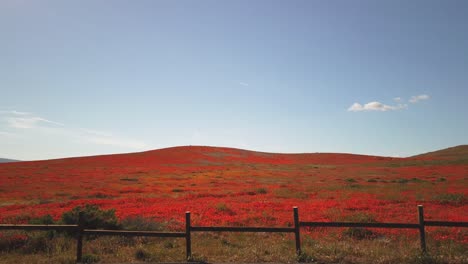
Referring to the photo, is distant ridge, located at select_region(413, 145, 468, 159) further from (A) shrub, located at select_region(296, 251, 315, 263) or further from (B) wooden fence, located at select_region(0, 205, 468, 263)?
(A) shrub, located at select_region(296, 251, 315, 263)

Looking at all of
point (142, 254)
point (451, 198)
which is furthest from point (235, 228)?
point (451, 198)

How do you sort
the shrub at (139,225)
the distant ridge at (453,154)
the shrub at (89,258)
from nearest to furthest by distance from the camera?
the shrub at (89,258), the shrub at (139,225), the distant ridge at (453,154)

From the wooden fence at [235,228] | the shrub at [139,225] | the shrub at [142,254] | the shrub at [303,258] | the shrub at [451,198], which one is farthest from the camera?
the shrub at [451,198]

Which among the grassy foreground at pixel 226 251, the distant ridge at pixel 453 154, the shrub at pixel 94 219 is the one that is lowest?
the grassy foreground at pixel 226 251

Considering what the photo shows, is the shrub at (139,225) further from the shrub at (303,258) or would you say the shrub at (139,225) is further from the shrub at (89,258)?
the shrub at (303,258)

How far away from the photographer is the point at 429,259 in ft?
25.8

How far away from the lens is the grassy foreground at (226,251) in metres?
8.36

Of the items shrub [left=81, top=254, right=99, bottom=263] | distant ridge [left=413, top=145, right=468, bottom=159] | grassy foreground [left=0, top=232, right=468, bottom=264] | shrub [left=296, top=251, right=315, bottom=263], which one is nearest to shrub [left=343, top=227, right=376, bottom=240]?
grassy foreground [left=0, top=232, right=468, bottom=264]

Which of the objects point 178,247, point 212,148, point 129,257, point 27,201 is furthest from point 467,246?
point 212,148

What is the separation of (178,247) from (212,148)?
96099 mm

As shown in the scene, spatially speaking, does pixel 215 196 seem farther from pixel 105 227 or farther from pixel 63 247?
pixel 63 247

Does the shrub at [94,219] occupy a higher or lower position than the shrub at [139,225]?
higher

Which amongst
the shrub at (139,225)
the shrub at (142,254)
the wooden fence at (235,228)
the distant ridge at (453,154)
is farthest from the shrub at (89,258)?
the distant ridge at (453,154)

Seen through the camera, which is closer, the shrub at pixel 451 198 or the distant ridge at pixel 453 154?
the shrub at pixel 451 198
